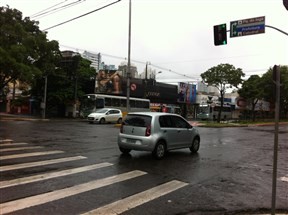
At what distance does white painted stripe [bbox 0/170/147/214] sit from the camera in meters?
6.01

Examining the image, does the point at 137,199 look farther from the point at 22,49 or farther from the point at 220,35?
the point at 22,49

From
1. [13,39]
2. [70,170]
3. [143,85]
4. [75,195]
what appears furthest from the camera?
[143,85]

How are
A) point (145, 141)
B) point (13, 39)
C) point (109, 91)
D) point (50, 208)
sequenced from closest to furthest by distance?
point (50, 208)
point (145, 141)
point (13, 39)
point (109, 91)

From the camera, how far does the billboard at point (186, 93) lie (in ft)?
207

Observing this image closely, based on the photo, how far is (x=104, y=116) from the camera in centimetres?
3481

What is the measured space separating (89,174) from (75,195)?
6.47 feet

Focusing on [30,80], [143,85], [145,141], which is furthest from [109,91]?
[145,141]

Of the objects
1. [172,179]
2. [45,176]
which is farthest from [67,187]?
[172,179]

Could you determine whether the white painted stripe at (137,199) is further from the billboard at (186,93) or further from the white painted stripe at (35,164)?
the billboard at (186,93)

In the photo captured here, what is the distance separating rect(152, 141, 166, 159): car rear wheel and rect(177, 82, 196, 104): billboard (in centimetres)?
5098

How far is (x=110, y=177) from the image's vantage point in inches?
340

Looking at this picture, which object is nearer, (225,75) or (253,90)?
(225,75)

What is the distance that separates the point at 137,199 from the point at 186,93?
58.3m

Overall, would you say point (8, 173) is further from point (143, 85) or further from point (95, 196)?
point (143, 85)
